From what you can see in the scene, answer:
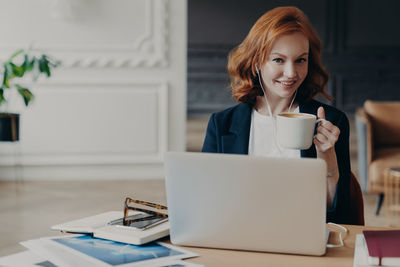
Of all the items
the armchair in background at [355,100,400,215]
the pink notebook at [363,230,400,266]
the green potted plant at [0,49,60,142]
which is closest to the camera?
the pink notebook at [363,230,400,266]

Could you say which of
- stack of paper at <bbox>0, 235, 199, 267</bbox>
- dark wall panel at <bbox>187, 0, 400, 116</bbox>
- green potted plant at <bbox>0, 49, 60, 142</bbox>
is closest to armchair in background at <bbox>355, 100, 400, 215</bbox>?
green potted plant at <bbox>0, 49, 60, 142</bbox>

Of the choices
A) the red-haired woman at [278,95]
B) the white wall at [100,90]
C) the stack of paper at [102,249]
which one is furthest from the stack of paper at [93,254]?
the white wall at [100,90]

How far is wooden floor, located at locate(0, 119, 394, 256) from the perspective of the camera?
3768mm

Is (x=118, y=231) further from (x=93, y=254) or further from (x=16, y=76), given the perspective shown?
(x=16, y=76)

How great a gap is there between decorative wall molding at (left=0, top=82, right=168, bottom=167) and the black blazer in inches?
133

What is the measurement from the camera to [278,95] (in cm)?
192

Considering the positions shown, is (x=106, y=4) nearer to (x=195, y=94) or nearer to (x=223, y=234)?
(x=223, y=234)

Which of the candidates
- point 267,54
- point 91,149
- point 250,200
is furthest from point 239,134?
point 91,149

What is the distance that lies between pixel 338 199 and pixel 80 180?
4.01 metres

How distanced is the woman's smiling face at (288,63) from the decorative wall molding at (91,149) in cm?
361

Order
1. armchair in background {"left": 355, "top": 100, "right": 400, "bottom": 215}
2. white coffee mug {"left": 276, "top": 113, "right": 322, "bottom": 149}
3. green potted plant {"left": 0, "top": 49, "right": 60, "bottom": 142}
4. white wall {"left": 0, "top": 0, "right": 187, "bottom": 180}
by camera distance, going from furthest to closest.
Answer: white wall {"left": 0, "top": 0, "right": 187, "bottom": 180} < green potted plant {"left": 0, "top": 49, "right": 60, "bottom": 142} < armchair in background {"left": 355, "top": 100, "right": 400, "bottom": 215} < white coffee mug {"left": 276, "top": 113, "right": 322, "bottom": 149}

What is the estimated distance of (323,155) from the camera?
5.26 feet

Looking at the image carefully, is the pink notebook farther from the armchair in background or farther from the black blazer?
the armchair in background

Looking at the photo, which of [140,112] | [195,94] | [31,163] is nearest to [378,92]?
[195,94]
